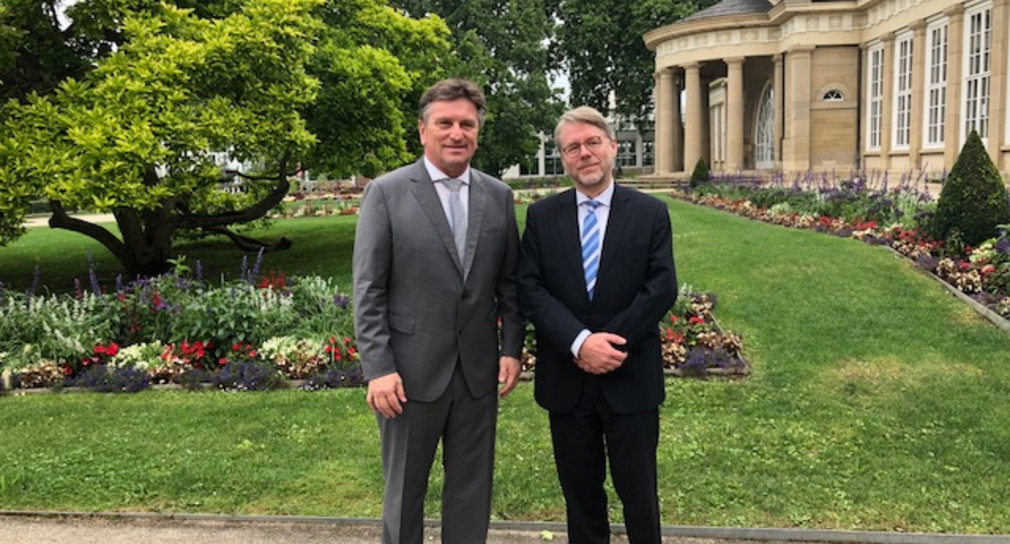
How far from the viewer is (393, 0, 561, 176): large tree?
35.7 m

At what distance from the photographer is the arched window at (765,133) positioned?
35.4 meters

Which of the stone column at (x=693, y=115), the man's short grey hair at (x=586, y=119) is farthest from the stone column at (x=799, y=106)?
the man's short grey hair at (x=586, y=119)

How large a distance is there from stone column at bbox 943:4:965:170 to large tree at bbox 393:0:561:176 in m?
17.1

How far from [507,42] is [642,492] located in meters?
37.9

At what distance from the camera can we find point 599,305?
334 cm

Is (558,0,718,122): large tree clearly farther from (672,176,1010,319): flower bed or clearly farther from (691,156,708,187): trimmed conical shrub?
(672,176,1010,319): flower bed

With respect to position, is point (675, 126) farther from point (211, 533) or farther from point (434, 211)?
point (434, 211)

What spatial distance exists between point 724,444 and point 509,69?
35.4 meters

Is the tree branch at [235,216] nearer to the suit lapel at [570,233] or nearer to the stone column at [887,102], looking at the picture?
the suit lapel at [570,233]

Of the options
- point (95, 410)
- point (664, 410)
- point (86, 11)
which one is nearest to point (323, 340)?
A: point (95, 410)

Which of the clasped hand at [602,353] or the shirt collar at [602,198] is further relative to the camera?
the shirt collar at [602,198]

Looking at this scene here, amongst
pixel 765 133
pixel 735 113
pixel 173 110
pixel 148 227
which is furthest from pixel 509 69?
pixel 173 110

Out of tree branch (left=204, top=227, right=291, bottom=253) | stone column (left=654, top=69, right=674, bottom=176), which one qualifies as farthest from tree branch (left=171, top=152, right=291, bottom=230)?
stone column (left=654, top=69, right=674, bottom=176)

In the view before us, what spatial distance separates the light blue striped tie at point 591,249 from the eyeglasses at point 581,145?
0.76ft
